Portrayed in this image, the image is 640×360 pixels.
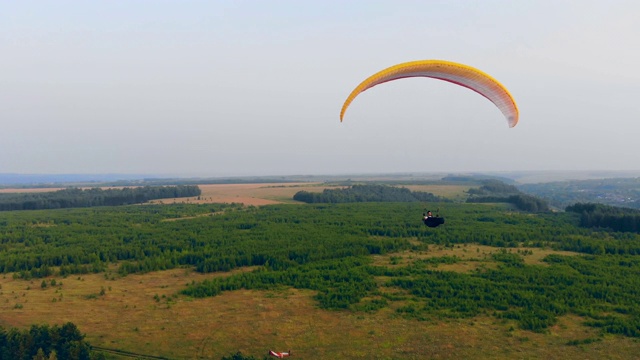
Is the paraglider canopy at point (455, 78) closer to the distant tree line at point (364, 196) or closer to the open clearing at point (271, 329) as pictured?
the open clearing at point (271, 329)

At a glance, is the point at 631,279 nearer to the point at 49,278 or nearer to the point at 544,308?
the point at 544,308

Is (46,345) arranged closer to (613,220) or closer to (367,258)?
(367,258)

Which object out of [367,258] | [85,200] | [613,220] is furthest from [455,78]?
[85,200]

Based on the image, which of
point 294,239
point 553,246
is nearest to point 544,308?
point 553,246

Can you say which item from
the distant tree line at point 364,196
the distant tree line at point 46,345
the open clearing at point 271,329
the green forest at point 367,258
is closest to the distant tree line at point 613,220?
the green forest at point 367,258

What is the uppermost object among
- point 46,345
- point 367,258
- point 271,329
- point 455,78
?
point 455,78

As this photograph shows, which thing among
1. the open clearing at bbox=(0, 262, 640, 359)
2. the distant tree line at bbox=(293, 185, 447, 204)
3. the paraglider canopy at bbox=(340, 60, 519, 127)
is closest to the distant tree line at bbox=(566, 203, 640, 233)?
the open clearing at bbox=(0, 262, 640, 359)
